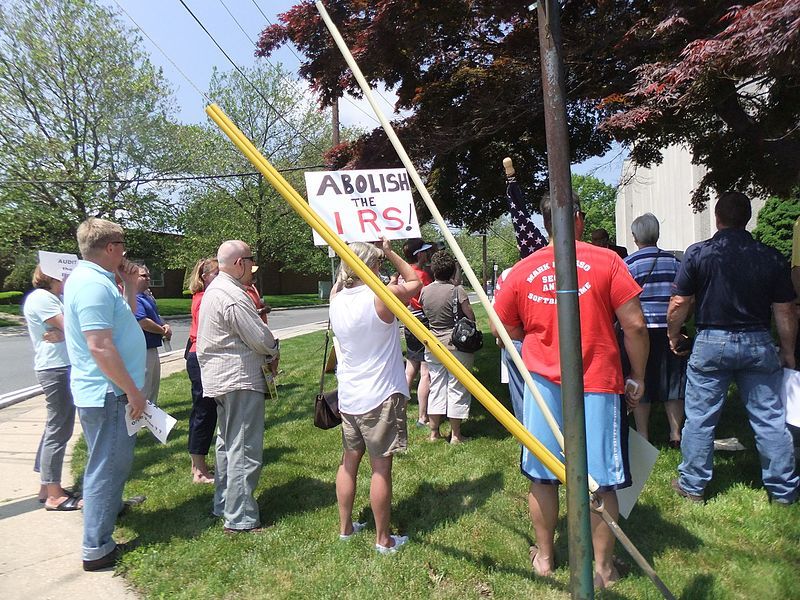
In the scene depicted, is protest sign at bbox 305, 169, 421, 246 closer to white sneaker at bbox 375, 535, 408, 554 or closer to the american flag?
the american flag

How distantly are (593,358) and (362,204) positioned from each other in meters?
1.59

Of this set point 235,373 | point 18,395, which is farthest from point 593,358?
point 18,395

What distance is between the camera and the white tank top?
10.2 ft

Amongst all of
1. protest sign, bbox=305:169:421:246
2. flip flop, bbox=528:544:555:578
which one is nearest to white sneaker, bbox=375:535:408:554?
flip flop, bbox=528:544:555:578

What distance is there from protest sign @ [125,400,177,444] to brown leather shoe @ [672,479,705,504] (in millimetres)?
→ 3312

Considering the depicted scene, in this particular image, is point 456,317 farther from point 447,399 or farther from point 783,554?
point 783,554

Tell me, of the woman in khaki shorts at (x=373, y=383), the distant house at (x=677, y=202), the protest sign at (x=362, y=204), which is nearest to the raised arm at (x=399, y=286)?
the woman in khaki shorts at (x=373, y=383)

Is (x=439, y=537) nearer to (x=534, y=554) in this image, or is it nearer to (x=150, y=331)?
(x=534, y=554)

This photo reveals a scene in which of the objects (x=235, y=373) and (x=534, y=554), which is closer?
(x=534, y=554)

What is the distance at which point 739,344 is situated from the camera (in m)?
3.42

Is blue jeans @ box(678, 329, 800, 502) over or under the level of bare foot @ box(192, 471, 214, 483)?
over

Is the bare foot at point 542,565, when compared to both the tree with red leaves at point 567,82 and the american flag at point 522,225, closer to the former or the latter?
the american flag at point 522,225

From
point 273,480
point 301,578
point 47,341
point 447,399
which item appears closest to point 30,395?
point 47,341

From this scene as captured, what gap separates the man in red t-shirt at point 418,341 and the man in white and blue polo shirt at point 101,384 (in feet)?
9.28
